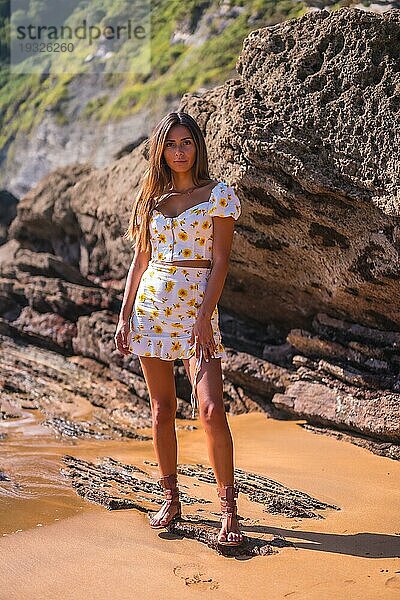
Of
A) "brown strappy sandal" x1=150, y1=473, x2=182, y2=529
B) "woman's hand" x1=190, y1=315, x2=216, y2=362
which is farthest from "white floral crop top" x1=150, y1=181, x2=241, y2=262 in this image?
"brown strappy sandal" x1=150, y1=473, x2=182, y2=529

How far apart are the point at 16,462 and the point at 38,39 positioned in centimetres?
1705

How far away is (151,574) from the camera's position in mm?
2957

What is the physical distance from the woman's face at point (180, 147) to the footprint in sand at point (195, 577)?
5.80 ft

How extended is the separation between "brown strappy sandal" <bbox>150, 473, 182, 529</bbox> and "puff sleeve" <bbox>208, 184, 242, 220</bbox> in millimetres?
1241

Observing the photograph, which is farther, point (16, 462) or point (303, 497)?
point (16, 462)

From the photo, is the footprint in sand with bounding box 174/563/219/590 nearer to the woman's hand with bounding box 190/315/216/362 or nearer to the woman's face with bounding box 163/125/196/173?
the woman's hand with bounding box 190/315/216/362

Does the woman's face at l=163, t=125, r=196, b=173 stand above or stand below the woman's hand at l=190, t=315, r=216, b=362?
above

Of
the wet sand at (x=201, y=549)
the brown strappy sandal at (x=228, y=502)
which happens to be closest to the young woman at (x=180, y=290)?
the brown strappy sandal at (x=228, y=502)

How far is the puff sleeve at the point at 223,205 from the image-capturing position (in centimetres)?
348

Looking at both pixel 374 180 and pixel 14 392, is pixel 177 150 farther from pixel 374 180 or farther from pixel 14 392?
pixel 14 392

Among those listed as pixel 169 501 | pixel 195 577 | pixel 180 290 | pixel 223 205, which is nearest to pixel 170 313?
pixel 180 290

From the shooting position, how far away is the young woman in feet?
11.2

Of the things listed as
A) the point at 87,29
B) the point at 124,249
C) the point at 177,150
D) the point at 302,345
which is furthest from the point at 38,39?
the point at 177,150

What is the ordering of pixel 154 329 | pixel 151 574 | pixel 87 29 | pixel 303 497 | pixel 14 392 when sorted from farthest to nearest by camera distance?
pixel 87 29 → pixel 14 392 → pixel 303 497 → pixel 154 329 → pixel 151 574
